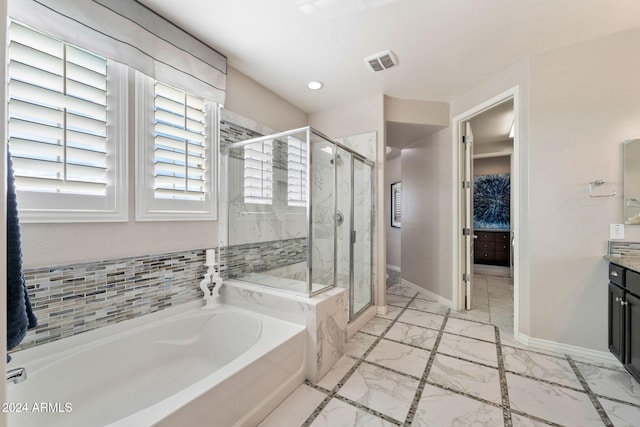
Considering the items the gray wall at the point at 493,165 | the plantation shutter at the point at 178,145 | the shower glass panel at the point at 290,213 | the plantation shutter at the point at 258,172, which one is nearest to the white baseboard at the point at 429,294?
the shower glass panel at the point at 290,213

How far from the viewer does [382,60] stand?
2271 millimetres

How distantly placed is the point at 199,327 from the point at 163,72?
1.84m

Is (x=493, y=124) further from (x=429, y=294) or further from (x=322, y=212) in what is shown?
(x=322, y=212)

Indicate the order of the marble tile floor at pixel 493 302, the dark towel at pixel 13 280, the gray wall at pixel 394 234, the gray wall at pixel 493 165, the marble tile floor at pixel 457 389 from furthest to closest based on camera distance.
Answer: the gray wall at pixel 394 234 < the gray wall at pixel 493 165 < the marble tile floor at pixel 493 302 < the marble tile floor at pixel 457 389 < the dark towel at pixel 13 280

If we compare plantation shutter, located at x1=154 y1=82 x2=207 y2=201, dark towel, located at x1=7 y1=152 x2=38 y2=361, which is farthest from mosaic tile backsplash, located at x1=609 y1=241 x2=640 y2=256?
dark towel, located at x1=7 y1=152 x2=38 y2=361

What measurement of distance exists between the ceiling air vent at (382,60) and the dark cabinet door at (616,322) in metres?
2.40

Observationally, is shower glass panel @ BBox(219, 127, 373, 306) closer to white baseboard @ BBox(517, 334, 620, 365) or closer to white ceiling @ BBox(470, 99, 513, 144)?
white baseboard @ BBox(517, 334, 620, 365)

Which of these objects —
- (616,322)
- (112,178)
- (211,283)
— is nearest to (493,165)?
(616,322)

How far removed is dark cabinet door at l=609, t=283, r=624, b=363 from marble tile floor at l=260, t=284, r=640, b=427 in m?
0.19

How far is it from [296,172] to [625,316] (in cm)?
257

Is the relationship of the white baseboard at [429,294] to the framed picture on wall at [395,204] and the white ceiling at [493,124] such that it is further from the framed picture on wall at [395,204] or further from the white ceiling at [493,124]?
the white ceiling at [493,124]

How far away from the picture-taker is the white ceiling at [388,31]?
1701mm

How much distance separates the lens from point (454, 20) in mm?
1812

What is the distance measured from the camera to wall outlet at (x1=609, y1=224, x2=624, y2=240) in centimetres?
195
